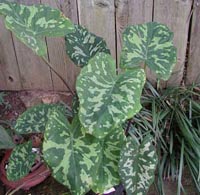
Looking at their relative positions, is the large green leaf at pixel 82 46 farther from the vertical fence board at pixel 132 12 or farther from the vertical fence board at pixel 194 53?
the vertical fence board at pixel 194 53

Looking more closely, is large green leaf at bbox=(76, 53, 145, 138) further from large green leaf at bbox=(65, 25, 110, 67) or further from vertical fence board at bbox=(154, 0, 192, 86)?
vertical fence board at bbox=(154, 0, 192, 86)

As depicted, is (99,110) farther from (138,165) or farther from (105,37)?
(105,37)

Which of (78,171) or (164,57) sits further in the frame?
(164,57)

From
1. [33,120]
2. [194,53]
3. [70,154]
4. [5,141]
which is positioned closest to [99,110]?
[70,154]

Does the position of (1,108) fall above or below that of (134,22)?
below

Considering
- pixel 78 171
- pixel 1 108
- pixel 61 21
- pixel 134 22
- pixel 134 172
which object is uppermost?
pixel 61 21

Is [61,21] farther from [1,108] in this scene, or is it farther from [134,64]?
[1,108]

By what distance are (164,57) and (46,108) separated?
50 centimetres

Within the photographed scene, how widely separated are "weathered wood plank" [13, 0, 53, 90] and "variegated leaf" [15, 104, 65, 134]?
605 mm

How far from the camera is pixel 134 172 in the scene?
1.38 metres

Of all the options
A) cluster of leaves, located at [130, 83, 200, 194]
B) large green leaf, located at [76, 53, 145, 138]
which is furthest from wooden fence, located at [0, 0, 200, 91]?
large green leaf, located at [76, 53, 145, 138]

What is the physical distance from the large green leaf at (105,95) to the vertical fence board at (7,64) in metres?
0.91

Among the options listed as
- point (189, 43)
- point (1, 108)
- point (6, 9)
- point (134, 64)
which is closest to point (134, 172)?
point (134, 64)

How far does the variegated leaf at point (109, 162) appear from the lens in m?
1.35
